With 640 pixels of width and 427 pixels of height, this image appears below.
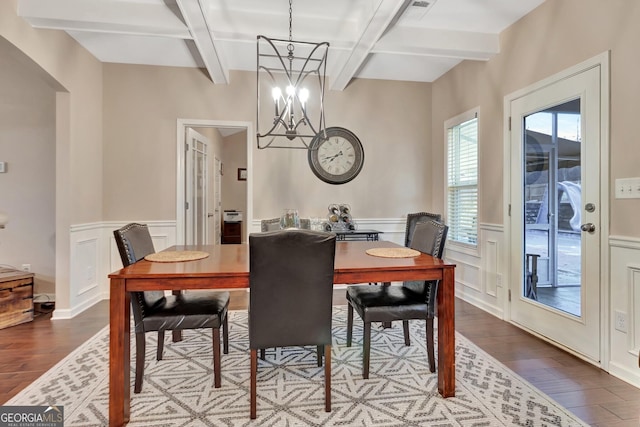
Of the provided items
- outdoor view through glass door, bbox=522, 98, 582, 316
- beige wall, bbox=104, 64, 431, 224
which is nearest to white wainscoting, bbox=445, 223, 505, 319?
outdoor view through glass door, bbox=522, 98, 582, 316

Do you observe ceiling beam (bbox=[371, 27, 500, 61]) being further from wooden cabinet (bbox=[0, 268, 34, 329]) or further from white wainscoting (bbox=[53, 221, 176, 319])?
wooden cabinet (bbox=[0, 268, 34, 329])

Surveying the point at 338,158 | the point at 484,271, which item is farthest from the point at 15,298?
the point at 484,271

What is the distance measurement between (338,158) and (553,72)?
232 cm

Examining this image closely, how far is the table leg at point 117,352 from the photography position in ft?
5.40

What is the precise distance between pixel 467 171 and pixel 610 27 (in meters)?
1.79

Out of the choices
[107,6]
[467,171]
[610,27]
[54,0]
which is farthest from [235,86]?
[610,27]

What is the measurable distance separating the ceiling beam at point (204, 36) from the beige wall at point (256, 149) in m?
0.37

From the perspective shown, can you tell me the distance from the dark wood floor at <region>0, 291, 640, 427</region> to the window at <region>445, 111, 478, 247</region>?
3.05ft

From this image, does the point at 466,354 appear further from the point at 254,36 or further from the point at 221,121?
the point at 221,121

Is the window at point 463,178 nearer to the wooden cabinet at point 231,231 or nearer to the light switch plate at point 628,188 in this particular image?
the light switch plate at point 628,188

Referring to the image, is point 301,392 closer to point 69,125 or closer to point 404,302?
point 404,302

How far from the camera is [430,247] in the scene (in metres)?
2.30

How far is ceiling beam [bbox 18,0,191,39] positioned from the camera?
2619mm

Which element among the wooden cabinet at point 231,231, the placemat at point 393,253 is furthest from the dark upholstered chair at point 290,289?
the wooden cabinet at point 231,231
